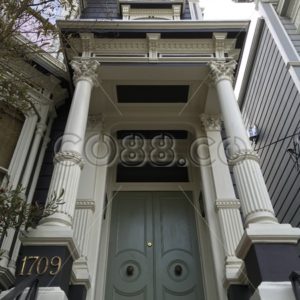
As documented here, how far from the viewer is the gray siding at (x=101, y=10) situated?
27.5ft

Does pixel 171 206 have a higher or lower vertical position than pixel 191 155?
lower

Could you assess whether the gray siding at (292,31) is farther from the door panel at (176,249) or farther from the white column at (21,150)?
the white column at (21,150)

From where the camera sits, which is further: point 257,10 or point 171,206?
point 257,10

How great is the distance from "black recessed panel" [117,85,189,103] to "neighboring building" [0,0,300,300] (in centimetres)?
2

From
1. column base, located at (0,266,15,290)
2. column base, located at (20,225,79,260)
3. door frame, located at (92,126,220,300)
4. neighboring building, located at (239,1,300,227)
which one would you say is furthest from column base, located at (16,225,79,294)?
neighboring building, located at (239,1,300,227)

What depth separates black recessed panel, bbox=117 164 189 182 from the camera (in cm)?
706

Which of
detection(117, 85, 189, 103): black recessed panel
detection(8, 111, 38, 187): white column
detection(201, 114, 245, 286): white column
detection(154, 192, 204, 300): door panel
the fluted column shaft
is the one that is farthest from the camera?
detection(117, 85, 189, 103): black recessed panel

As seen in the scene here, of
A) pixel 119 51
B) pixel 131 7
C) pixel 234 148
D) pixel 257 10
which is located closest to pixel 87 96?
pixel 119 51

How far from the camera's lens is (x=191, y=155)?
706cm

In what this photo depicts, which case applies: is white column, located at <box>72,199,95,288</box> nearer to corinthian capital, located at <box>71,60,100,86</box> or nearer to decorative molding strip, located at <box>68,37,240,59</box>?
corinthian capital, located at <box>71,60,100,86</box>

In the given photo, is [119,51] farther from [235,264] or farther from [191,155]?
[235,264]

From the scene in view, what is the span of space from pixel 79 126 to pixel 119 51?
200cm

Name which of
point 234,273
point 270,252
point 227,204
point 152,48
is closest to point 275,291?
point 270,252

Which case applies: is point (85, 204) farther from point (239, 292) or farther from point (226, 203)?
point (239, 292)
